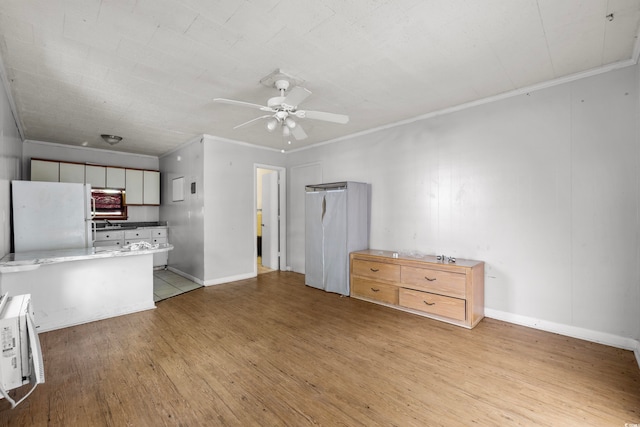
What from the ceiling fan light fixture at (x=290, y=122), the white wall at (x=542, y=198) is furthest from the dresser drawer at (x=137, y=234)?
the white wall at (x=542, y=198)

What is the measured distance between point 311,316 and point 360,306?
0.76 m

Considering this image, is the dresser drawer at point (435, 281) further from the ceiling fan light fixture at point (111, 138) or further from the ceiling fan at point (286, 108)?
the ceiling fan light fixture at point (111, 138)

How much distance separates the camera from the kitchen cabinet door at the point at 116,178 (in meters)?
5.98

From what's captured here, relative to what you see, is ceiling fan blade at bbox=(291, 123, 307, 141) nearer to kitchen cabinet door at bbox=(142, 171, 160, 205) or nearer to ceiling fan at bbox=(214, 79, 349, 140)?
ceiling fan at bbox=(214, 79, 349, 140)

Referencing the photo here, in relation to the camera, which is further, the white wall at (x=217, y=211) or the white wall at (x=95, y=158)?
the white wall at (x=95, y=158)

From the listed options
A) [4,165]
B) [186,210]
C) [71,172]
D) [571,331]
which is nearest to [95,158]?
[71,172]

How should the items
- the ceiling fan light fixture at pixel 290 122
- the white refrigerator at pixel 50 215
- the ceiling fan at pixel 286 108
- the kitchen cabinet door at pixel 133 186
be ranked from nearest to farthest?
the ceiling fan at pixel 286 108 → the ceiling fan light fixture at pixel 290 122 → the white refrigerator at pixel 50 215 → the kitchen cabinet door at pixel 133 186

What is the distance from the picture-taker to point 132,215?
6.53m

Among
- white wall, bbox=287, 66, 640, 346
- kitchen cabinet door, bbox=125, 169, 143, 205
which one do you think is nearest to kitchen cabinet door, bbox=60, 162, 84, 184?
kitchen cabinet door, bbox=125, 169, 143, 205

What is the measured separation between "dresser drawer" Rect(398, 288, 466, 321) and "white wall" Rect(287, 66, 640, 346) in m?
0.52

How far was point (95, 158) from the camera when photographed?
19.8 ft

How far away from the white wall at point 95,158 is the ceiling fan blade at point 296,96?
5.39m

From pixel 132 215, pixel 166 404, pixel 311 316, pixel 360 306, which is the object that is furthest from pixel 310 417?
pixel 132 215

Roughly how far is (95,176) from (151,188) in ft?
3.37
